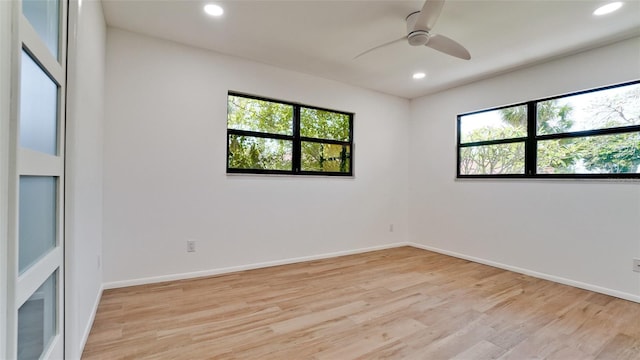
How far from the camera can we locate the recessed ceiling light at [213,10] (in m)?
2.37

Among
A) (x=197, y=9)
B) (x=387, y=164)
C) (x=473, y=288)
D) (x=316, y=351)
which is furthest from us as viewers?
(x=387, y=164)

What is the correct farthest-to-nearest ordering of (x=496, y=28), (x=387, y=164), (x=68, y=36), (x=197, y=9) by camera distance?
(x=387, y=164)
(x=496, y=28)
(x=197, y=9)
(x=68, y=36)

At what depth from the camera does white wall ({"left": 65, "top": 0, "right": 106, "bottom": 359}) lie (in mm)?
1501

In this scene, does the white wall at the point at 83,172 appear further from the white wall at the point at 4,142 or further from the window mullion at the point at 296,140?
the window mullion at the point at 296,140

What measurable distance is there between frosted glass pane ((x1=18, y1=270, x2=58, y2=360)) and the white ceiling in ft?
7.27

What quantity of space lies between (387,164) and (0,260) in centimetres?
437

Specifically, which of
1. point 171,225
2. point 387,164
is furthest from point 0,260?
point 387,164

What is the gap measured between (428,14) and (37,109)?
7.70 feet

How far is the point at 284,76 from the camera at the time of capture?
3660mm

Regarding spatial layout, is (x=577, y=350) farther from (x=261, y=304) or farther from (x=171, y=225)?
(x=171, y=225)

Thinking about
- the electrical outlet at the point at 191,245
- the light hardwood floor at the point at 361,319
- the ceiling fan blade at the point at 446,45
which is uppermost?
the ceiling fan blade at the point at 446,45

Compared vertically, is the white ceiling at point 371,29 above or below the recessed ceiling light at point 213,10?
below

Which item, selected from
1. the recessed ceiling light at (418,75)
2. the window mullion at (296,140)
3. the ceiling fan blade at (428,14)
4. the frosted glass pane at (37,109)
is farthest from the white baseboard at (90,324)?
the recessed ceiling light at (418,75)

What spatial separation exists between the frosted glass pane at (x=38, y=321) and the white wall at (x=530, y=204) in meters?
4.31
